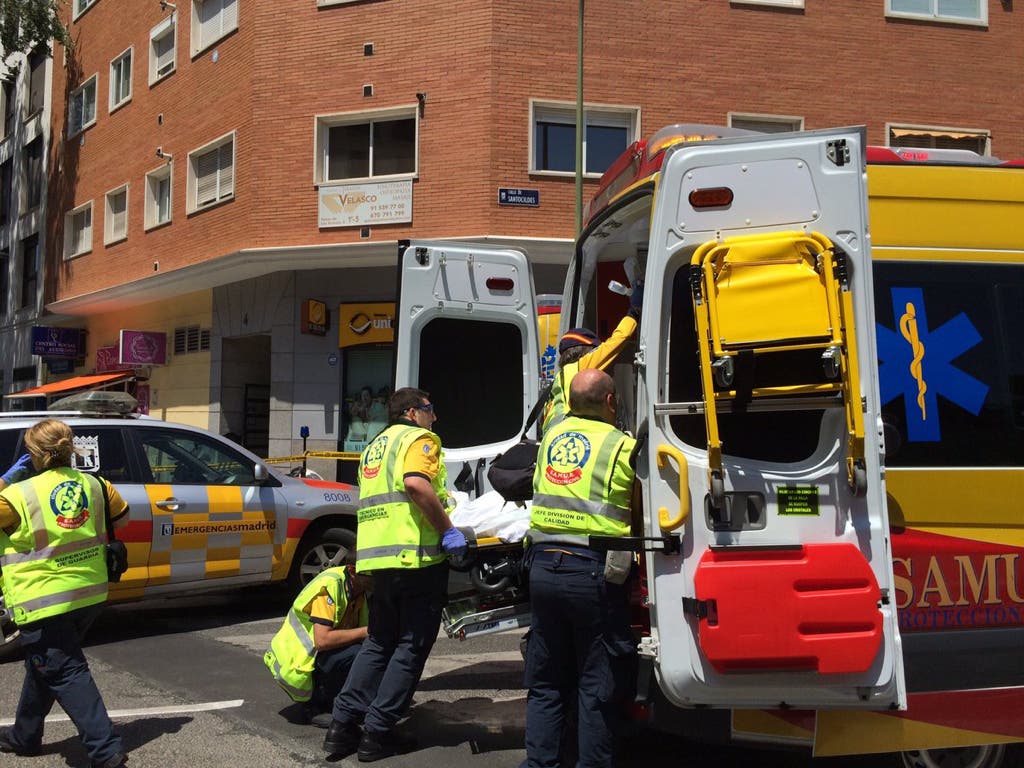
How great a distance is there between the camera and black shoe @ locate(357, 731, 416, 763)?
4691 mm

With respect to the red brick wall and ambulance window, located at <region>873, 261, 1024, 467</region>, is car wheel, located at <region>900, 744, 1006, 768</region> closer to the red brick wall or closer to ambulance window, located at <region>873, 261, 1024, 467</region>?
ambulance window, located at <region>873, 261, 1024, 467</region>

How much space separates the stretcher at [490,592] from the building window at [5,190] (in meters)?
28.9

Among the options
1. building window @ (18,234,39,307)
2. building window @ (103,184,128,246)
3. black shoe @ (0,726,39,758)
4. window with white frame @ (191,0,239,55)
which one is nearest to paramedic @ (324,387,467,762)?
black shoe @ (0,726,39,758)

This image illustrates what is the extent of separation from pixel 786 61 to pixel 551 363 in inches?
440

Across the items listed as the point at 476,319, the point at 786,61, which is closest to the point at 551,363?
the point at 476,319

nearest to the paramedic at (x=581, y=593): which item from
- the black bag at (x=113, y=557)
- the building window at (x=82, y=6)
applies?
the black bag at (x=113, y=557)

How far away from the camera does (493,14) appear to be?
16.2 m

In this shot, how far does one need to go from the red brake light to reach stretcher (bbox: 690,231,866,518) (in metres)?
0.22

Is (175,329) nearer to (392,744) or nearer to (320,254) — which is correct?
(320,254)

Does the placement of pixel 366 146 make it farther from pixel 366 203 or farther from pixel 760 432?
pixel 760 432

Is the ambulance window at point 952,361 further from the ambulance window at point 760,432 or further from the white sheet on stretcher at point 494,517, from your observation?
the white sheet on stretcher at point 494,517

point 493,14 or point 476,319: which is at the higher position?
point 493,14

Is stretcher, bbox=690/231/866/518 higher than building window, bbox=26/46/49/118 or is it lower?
lower

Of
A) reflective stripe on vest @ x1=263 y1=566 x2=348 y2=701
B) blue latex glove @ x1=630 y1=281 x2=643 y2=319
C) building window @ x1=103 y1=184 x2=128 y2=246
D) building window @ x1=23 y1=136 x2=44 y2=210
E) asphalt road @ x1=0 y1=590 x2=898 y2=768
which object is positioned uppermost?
building window @ x1=23 y1=136 x2=44 y2=210
